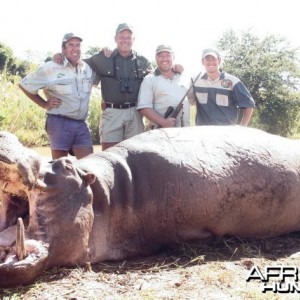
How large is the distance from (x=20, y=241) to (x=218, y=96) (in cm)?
372

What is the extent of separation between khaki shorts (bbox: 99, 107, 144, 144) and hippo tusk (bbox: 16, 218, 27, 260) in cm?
325

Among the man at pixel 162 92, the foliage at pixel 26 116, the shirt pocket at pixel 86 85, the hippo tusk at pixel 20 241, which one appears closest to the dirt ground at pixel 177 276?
the hippo tusk at pixel 20 241

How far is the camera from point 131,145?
A: 419 centimetres

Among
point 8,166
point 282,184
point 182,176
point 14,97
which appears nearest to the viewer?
point 8,166

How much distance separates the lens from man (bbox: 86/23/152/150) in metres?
6.10

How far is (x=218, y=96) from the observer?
616cm

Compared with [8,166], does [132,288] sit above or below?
below

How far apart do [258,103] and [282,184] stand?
18.3m

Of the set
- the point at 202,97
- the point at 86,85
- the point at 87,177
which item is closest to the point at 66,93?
the point at 86,85

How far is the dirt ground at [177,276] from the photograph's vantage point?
3010mm

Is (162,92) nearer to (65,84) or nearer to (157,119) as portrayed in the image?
(157,119)

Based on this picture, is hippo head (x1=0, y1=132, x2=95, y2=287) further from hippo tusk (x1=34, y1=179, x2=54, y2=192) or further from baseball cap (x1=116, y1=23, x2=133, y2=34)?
baseball cap (x1=116, y1=23, x2=133, y2=34)

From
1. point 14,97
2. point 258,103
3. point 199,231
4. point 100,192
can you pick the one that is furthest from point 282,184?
point 258,103

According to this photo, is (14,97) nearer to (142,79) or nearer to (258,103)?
(142,79)
